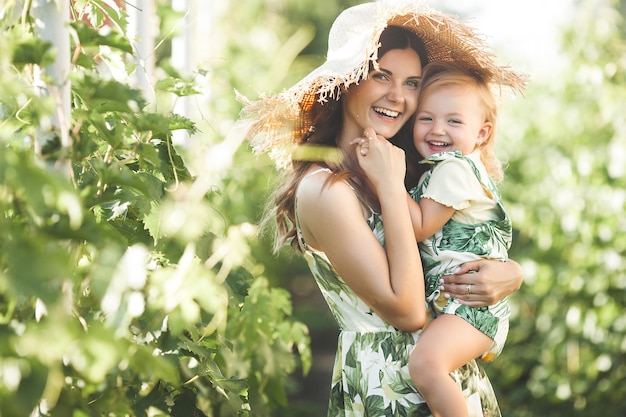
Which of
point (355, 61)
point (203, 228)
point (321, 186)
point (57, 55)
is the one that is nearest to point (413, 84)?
point (355, 61)

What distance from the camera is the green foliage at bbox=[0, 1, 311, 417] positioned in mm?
945

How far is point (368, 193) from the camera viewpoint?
7.04 feet

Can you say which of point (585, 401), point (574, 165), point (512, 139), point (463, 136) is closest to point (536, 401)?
point (585, 401)

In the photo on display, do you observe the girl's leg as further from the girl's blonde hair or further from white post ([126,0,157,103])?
A: white post ([126,0,157,103])

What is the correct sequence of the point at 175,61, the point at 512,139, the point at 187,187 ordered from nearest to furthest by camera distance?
1. the point at 187,187
2. the point at 175,61
3. the point at 512,139

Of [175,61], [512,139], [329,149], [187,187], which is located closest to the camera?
[187,187]

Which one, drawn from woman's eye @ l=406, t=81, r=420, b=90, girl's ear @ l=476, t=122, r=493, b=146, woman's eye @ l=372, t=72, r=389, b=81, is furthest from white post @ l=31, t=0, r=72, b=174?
girl's ear @ l=476, t=122, r=493, b=146

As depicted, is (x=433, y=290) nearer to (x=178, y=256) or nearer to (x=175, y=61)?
(x=178, y=256)

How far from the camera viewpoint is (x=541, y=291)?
4762mm

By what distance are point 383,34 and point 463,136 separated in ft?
1.25

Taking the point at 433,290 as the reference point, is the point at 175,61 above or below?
above

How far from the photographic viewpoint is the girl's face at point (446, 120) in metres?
2.26

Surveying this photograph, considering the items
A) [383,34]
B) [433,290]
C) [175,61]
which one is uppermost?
[383,34]

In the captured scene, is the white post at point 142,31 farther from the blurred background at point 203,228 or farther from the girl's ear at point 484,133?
the girl's ear at point 484,133
